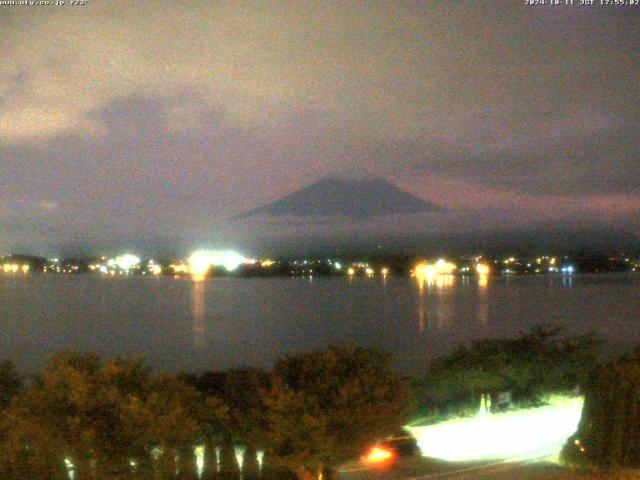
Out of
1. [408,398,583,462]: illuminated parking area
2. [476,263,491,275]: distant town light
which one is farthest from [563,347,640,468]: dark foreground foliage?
[476,263,491,275]: distant town light

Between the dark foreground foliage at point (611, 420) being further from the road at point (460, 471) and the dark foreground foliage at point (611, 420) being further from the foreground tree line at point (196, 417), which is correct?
the foreground tree line at point (196, 417)

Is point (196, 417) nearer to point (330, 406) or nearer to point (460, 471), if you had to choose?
point (330, 406)

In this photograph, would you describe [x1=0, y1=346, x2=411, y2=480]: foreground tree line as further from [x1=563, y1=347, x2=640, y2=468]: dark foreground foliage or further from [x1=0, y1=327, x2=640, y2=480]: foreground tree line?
[x1=563, y1=347, x2=640, y2=468]: dark foreground foliage

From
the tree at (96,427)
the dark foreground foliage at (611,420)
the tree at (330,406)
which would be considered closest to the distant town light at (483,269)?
the dark foreground foliage at (611,420)

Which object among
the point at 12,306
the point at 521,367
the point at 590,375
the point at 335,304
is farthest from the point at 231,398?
the point at 12,306

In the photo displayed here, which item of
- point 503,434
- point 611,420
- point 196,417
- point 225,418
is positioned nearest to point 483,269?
point 503,434
